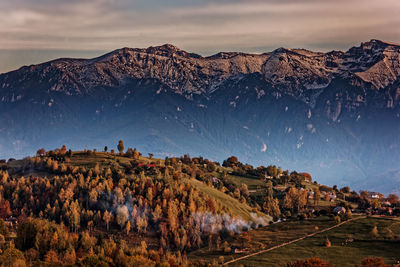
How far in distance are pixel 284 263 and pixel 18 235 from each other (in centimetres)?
9168

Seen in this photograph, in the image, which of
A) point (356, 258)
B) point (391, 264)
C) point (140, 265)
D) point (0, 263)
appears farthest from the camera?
point (356, 258)

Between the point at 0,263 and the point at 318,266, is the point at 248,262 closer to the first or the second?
the point at 318,266

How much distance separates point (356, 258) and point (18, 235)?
116670 mm

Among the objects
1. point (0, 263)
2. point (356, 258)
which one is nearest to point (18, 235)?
point (0, 263)

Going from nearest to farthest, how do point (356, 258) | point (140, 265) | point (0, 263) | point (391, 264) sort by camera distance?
point (0, 263), point (140, 265), point (391, 264), point (356, 258)

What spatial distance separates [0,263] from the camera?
160 meters

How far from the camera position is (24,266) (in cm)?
16112

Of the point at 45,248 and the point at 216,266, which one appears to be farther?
the point at 45,248

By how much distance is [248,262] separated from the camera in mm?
198750

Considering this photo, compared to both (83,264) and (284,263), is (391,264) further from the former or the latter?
(83,264)

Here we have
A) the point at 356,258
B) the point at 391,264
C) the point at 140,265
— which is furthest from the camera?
the point at 356,258

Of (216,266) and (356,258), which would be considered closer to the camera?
(216,266)

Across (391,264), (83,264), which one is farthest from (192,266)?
(391,264)

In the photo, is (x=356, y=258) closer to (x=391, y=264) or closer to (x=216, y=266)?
(x=391, y=264)
